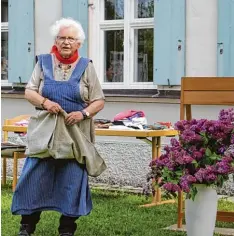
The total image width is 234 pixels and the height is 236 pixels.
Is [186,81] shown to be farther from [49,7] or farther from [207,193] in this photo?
[49,7]

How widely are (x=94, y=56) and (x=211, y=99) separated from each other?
4082 mm

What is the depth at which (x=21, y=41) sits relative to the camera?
950 cm

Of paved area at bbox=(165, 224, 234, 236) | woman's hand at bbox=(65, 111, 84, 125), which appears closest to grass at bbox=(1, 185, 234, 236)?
paved area at bbox=(165, 224, 234, 236)

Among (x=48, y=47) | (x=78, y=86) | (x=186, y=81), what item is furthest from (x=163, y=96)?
(x=78, y=86)

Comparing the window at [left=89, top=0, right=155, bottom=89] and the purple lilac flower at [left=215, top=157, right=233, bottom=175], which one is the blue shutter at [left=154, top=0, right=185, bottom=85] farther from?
the purple lilac flower at [left=215, top=157, right=233, bottom=175]

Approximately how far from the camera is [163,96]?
332 inches

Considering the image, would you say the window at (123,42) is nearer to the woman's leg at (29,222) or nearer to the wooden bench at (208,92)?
the wooden bench at (208,92)

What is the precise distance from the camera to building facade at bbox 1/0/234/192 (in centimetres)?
812

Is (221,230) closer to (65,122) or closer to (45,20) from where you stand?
(65,122)

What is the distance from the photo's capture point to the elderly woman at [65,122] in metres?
4.82

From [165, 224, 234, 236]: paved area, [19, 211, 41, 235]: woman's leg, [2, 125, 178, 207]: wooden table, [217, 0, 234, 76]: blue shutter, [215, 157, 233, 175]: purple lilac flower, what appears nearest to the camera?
[215, 157, 233, 175]: purple lilac flower

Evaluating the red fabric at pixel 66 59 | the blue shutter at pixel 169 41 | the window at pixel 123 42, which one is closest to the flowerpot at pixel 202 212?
the red fabric at pixel 66 59

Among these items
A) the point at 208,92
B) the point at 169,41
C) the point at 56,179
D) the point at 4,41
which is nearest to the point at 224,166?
the point at 208,92

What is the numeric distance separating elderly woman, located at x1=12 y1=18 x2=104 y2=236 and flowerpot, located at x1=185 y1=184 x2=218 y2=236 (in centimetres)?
72
